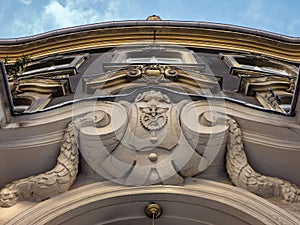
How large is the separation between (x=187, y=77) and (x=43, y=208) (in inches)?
193

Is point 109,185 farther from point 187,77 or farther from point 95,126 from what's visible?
point 187,77

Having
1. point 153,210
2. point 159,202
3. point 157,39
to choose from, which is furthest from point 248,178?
point 157,39

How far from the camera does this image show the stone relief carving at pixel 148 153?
5902 mm

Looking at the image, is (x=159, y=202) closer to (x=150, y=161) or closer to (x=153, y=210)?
(x=153, y=210)

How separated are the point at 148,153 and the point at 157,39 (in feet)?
33.9

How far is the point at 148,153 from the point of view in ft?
19.9

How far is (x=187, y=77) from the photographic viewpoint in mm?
9641

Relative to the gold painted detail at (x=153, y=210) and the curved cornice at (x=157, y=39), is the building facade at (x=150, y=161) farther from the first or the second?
the curved cornice at (x=157, y=39)

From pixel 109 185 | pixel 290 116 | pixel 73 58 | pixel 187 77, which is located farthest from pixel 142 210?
pixel 73 58

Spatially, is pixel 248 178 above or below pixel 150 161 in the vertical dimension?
below

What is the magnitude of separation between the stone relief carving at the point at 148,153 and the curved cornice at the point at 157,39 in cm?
968

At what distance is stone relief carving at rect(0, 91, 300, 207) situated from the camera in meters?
5.90

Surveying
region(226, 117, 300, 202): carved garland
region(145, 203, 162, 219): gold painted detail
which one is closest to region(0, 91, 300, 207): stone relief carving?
region(226, 117, 300, 202): carved garland

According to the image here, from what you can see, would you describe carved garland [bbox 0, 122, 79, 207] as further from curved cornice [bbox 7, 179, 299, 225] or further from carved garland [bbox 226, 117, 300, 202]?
carved garland [bbox 226, 117, 300, 202]
